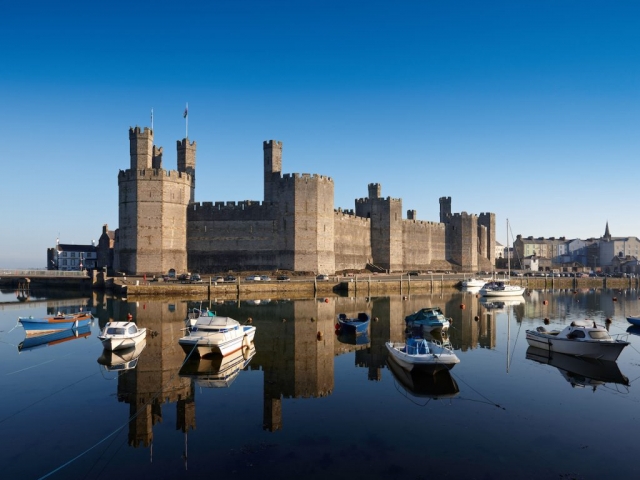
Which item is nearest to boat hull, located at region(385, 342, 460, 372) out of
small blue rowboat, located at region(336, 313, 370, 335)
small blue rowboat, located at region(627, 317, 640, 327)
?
small blue rowboat, located at region(336, 313, 370, 335)

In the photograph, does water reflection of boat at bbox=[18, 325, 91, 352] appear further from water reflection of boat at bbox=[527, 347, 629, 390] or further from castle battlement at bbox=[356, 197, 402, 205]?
castle battlement at bbox=[356, 197, 402, 205]

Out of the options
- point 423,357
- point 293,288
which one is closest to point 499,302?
point 293,288

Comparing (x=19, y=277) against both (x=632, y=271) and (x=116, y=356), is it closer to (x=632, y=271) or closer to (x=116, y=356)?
(x=116, y=356)

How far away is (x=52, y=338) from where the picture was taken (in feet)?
70.7

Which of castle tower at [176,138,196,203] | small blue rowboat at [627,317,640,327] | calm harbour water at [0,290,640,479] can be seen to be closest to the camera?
calm harbour water at [0,290,640,479]

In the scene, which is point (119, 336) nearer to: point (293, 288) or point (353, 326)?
point (353, 326)

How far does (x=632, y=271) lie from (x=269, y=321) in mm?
84056

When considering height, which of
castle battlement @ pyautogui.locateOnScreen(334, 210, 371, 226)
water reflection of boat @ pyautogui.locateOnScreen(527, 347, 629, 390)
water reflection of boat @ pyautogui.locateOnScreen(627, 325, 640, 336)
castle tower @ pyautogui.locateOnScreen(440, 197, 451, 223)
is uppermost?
castle tower @ pyautogui.locateOnScreen(440, 197, 451, 223)

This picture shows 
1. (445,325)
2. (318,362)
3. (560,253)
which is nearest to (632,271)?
(560,253)

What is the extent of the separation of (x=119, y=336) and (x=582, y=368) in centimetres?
1556

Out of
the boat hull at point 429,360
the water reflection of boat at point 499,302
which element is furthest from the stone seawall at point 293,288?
the boat hull at point 429,360

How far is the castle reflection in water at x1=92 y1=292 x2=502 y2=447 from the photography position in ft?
40.4

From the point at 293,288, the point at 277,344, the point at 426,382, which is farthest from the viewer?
the point at 293,288

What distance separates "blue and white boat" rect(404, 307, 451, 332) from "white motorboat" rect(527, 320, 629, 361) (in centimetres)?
518
